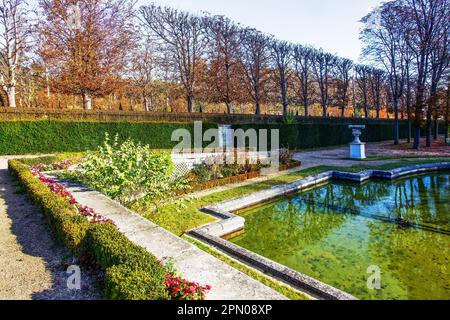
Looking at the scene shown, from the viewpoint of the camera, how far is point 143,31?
27.3 meters

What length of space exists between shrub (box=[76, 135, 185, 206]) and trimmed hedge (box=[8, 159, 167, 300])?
51.2 inches

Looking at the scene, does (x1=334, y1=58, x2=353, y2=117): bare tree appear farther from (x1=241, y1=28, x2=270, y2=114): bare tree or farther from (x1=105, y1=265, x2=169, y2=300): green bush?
(x1=105, y1=265, x2=169, y2=300): green bush

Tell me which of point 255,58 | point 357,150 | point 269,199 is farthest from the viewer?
point 255,58

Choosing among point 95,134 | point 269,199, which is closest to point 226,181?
point 269,199

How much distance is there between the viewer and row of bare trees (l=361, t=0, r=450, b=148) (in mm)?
21109

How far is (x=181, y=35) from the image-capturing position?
27156 mm

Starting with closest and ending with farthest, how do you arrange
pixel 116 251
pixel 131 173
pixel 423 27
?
pixel 116 251
pixel 131 173
pixel 423 27

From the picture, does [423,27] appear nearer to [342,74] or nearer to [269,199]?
[342,74]

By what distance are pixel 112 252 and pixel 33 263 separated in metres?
1.60

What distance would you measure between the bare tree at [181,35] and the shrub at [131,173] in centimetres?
2117

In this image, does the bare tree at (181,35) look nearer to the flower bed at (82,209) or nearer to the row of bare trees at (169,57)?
the row of bare trees at (169,57)

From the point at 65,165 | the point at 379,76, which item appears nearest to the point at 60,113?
the point at 65,165

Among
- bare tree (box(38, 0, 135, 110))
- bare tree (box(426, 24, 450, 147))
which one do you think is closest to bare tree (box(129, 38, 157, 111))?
bare tree (box(38, 0, 135, 110))
